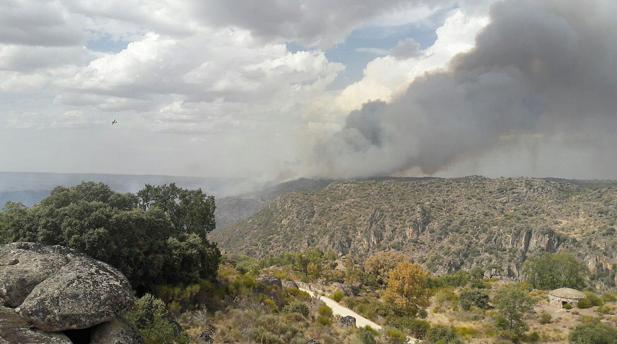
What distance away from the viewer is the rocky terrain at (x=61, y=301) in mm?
11047

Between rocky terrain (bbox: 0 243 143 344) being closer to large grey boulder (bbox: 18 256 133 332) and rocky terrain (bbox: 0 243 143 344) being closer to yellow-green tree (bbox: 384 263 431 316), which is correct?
large grey boulder (bbox: 18 256 133 332)

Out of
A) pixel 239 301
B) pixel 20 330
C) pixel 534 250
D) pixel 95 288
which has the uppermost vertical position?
pixel 95 288

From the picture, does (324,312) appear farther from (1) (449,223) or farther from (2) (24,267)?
(1) (449,223)

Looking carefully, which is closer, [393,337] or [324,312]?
[393,337]


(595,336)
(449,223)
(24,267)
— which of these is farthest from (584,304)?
(449,223)

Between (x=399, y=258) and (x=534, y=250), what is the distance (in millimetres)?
45965

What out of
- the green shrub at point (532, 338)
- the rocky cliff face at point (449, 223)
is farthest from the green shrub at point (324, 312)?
the rocky cliff face at point (449, 223)

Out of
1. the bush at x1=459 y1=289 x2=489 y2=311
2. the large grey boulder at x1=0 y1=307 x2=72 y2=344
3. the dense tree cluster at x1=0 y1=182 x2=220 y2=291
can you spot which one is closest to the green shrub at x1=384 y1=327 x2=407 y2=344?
the dense tree cluster at x1=0 y1=182 x2=220 y2=291

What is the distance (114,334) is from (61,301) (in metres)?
1.71

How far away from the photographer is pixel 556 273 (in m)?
57.0

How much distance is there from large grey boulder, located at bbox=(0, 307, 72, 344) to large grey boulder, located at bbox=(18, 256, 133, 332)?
0.59 feet

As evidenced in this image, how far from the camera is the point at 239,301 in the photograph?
26.5 metres

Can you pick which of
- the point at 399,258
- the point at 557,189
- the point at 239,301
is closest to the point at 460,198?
the point at 557,189

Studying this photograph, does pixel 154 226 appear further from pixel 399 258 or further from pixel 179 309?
pixel 399 258
